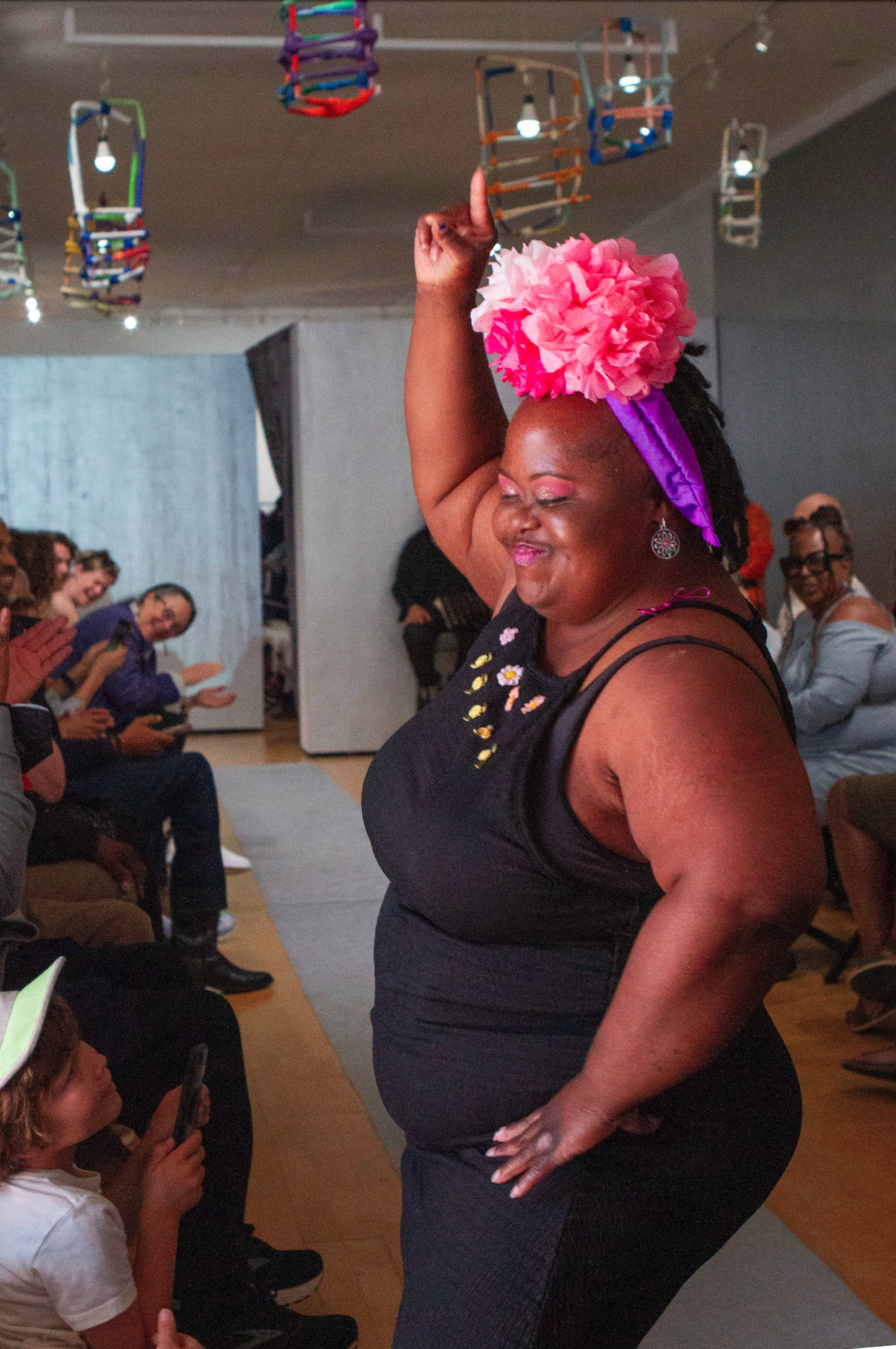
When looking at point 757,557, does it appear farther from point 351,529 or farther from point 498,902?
point 498,902

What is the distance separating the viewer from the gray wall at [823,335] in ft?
22.6

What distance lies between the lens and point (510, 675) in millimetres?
1146


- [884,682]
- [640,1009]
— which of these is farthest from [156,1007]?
[884,682]

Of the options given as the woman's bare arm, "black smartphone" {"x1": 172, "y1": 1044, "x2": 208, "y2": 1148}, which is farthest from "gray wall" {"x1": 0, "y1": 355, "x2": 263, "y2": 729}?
the woman's bare arm

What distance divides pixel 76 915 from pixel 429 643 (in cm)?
489

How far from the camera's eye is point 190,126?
7617mm

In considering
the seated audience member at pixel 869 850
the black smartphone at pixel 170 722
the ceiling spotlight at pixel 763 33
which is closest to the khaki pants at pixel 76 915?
the black smartphone at pixel 170 722

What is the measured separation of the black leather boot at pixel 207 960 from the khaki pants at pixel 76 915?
727 mm

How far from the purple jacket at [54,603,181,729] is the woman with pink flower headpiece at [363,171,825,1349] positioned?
126 inches

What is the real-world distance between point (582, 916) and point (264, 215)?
30.9 ft

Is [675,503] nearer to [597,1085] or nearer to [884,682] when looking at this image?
[597,1085]

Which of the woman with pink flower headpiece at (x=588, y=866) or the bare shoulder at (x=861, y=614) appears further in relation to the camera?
the bare shoulder at (x=861, y=614)

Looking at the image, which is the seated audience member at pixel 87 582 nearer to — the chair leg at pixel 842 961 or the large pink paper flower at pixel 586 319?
the chair leg at pixel 842 961

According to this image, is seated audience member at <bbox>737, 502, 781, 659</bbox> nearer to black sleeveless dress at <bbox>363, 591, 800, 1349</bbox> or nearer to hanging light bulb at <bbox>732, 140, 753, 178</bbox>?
hanging light bulb at <bbox>732, 140, 753, 178</bbox>
